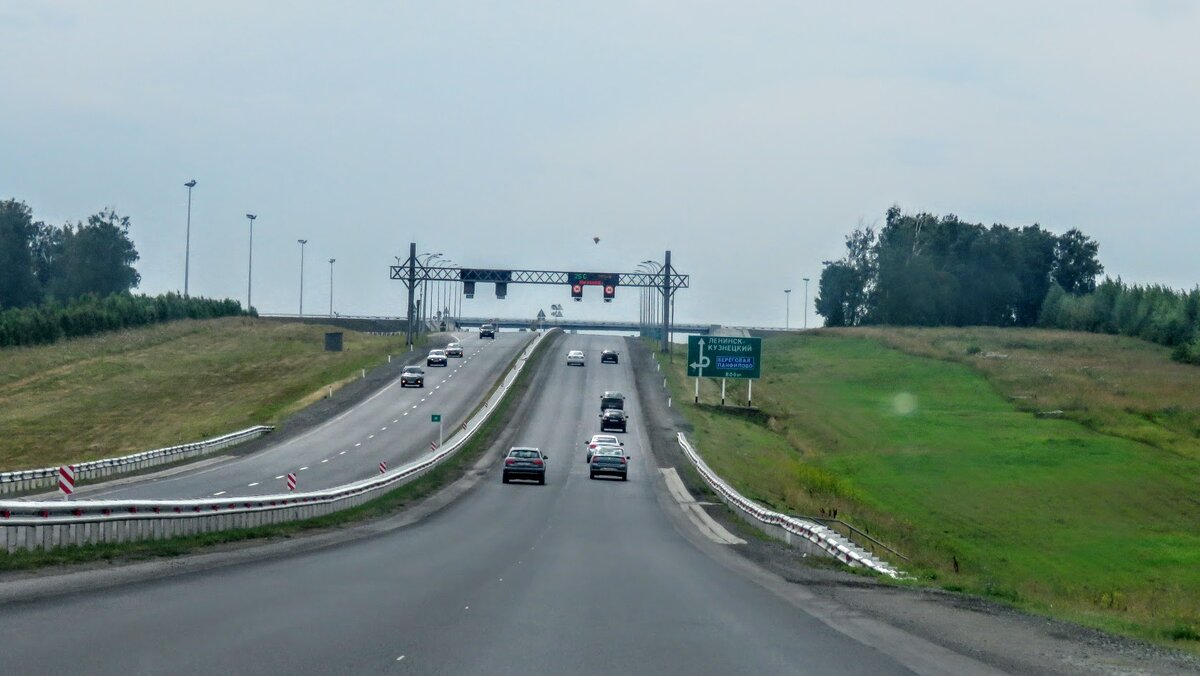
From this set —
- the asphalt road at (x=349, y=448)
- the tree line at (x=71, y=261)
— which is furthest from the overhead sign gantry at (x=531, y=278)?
the tree line at (x=71, y=261)

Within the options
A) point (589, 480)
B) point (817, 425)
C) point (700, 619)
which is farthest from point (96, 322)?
point (700, 619)

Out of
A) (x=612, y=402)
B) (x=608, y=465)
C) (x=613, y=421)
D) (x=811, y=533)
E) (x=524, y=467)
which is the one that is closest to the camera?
(x=811, y=533)

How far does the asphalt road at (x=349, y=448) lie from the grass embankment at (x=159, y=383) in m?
5.10

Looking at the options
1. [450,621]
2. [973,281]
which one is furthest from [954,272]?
[450,621]

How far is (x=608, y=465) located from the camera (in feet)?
182

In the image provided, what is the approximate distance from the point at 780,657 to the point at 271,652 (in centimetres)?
476

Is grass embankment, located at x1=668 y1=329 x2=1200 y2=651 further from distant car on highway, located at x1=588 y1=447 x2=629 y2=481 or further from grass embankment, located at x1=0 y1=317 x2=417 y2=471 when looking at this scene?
grass embankment, located at x1=0 y1=317 x2=417 y2=471

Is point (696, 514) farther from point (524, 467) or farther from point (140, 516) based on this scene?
point (140, 516)

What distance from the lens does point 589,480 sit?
55406mm

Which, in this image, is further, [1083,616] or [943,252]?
[943,252]

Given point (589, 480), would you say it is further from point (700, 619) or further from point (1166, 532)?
point (700, 619)

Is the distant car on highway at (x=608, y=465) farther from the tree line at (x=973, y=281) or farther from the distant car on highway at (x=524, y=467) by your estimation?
the tree line at (x=973, y=281)

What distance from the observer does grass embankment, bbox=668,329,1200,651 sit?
120ft

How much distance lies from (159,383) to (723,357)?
126 feet
